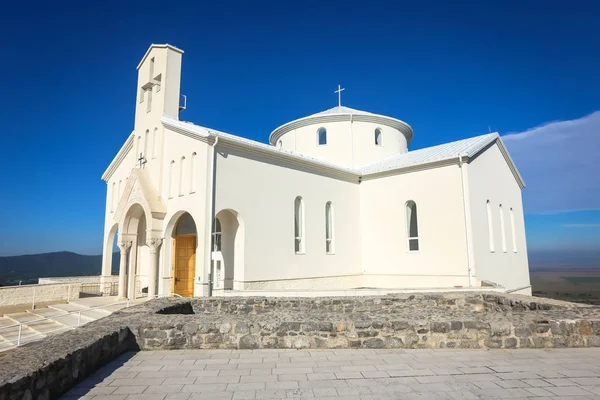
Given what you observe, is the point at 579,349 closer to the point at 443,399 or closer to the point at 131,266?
the point at 443,399

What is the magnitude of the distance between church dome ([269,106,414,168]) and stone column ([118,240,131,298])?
11012 mm

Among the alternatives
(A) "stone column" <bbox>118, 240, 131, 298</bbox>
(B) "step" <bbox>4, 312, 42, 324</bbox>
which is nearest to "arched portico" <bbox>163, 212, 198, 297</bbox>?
(A) "stone column" <bbox>118, 240, 131, 298</bbox>

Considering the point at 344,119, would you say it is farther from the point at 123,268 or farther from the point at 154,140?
the point at 123,268

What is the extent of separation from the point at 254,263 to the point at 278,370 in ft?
31.5

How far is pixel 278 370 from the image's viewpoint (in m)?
5.44

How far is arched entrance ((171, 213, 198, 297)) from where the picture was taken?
16531mm

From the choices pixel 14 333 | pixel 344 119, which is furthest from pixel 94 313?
pixel 344 119

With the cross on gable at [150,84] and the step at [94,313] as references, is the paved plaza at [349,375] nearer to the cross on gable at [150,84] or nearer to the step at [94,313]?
the step at [94,313]

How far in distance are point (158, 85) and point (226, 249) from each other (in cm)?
835

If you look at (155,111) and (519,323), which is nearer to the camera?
(519,323)

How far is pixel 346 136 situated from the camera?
22375 millimetres

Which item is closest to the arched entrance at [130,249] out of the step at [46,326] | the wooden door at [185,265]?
the wooden door at [185,265]

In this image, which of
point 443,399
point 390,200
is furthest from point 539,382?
point 390,200

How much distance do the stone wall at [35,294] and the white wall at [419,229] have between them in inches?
568
